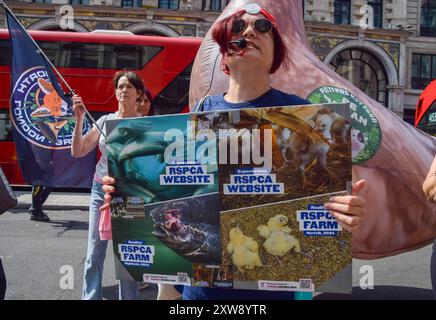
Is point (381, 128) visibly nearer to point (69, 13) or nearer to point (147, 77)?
point (147, 77)

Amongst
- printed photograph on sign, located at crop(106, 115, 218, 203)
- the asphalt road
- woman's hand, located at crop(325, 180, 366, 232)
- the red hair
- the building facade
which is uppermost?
the building facade

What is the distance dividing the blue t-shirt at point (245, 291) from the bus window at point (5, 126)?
10.5 meters

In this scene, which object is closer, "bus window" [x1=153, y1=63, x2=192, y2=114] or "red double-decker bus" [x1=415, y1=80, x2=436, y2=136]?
"red double-decker bus" [x1=415, y1=80, x2=436, y2=136]

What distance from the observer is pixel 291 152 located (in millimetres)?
1498

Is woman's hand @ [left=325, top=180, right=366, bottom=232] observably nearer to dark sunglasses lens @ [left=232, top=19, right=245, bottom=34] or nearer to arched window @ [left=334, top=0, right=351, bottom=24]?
dark sunglasses lens @ [left=232, top=19, right=245, bottom=34]

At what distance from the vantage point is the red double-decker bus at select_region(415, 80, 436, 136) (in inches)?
331

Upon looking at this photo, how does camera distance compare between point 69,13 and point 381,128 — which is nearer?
point 381,128

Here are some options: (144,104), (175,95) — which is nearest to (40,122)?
(144,104)

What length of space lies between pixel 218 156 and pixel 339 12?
82.1 feet

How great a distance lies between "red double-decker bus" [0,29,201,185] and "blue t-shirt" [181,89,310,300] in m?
9.22

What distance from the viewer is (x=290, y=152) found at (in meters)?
1.50

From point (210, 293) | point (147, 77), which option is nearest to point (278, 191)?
point (210, 293)

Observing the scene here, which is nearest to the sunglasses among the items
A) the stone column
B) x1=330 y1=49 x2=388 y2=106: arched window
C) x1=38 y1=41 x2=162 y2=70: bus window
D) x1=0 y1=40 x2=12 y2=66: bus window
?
x1=38 y1=41 x2=162 y2=70: bus window

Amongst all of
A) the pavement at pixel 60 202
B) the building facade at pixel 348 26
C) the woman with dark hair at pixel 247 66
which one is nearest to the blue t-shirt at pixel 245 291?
the woman with dark hair at pixel 247 66
